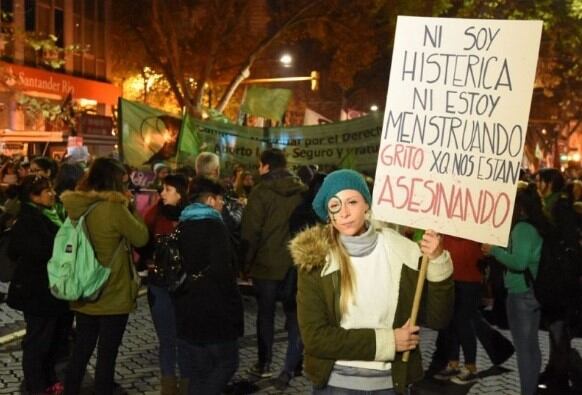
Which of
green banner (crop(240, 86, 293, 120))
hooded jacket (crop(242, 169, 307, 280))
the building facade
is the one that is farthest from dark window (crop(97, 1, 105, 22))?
hooded jacket (crop(242, 169, 307, 280))

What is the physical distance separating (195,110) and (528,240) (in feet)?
75.7

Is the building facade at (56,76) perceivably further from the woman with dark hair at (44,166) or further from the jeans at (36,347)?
the jeans at (36,347)

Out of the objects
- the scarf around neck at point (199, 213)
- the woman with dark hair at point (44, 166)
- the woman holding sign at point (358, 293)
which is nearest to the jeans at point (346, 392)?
the woman holding sign at point (358, 293)

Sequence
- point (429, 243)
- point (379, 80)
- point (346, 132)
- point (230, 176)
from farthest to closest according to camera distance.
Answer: point (379, 80) < point (230, 176) < point (346, 132) < point (429, 243)

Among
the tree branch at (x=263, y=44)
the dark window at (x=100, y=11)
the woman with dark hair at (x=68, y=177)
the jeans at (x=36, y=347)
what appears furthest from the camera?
the dark window at (x=100, y=11)

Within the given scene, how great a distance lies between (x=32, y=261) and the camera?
20.0 feet

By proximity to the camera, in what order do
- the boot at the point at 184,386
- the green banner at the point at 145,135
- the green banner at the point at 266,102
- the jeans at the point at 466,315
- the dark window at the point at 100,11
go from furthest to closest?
the dark window at the point at 100,11, the green banner at the point at 266,102, the green banner at the point at 145,135, the jeans at the point at 466,315, the boot at the point at 184,386

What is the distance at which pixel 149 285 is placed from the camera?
19.8 ft

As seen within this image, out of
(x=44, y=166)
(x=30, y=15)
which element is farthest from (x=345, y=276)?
(x=30, y=15)

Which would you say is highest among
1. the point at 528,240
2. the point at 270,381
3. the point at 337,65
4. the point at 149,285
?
the point at 337,65

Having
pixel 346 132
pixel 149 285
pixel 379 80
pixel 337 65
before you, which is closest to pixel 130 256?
pixel 149 285

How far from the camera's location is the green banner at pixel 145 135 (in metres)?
11.1

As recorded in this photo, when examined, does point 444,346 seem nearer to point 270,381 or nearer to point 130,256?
point 270,381

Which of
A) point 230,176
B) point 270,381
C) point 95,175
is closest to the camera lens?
point 95,175
